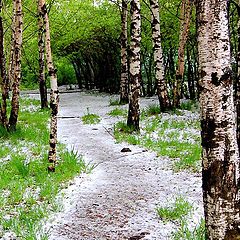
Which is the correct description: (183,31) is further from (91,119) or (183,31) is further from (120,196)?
(120,196)

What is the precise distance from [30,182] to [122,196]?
5.14 ft

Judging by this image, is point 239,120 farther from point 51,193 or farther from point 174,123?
point 174,123

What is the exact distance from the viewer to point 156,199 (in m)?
5.75

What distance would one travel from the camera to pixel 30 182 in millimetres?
6406

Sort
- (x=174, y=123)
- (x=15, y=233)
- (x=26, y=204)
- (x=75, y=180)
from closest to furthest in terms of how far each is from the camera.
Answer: (x=15, y=233) → (x=26, y=204) → (x=75, y=180) → (x=174, y=123)

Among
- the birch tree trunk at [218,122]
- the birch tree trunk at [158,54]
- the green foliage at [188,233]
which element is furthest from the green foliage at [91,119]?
the birch tree trunk at [218,122]

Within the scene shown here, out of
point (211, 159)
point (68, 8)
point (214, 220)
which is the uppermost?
point (68, 8)

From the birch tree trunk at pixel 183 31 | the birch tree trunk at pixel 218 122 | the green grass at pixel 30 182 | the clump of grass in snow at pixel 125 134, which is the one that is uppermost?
the birch tree trunk at pixel 183 31

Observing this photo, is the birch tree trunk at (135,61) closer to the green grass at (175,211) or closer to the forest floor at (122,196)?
the forest floor at (122,196)

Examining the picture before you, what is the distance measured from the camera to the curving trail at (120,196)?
15.4ft

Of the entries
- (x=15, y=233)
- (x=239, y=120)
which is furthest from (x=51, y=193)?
(x=239, y=120)

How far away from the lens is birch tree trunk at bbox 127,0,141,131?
10.3 meters

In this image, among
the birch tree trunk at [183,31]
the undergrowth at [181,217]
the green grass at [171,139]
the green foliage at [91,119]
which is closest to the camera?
the undergrowth at [181,217]

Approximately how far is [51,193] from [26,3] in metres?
15.9
